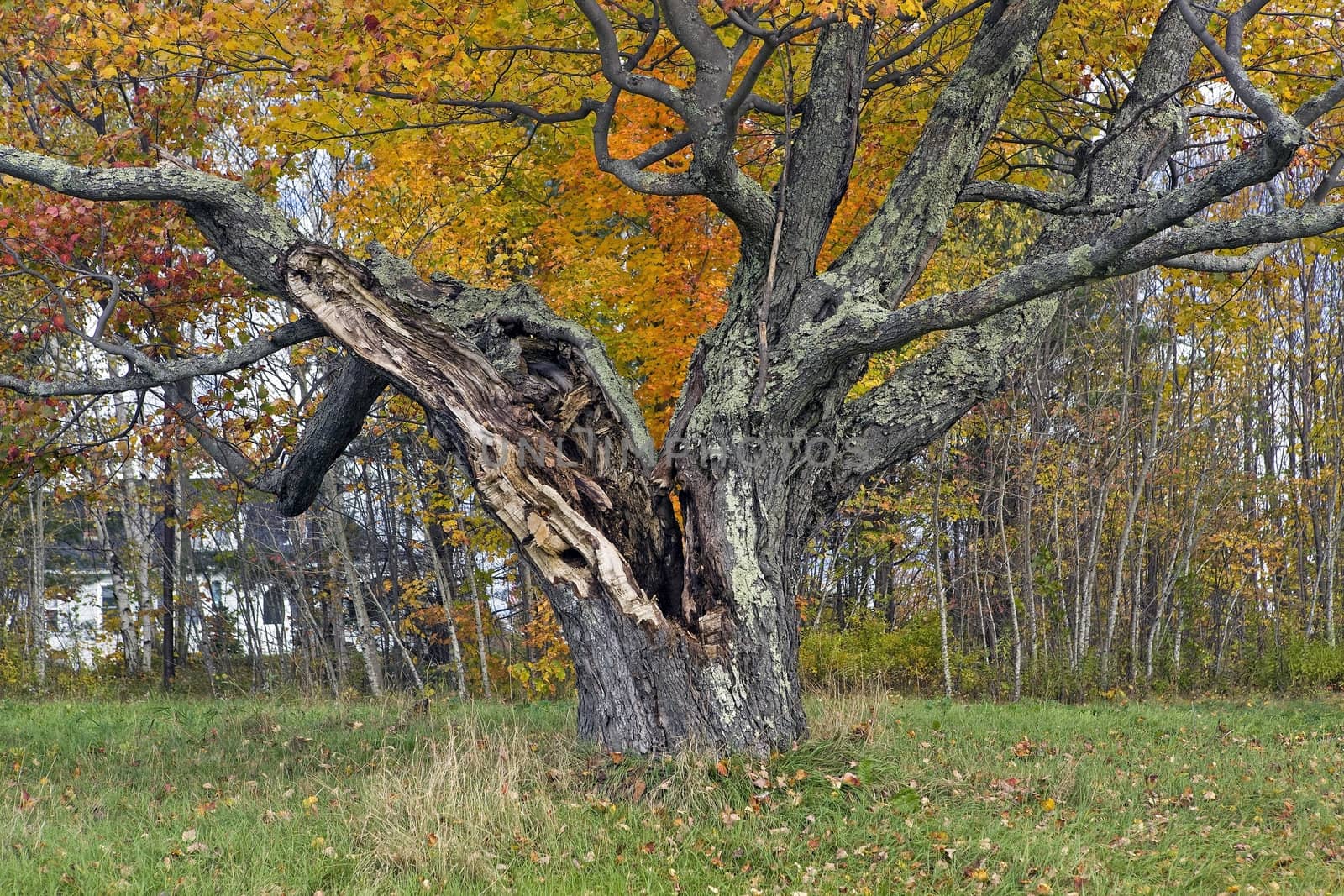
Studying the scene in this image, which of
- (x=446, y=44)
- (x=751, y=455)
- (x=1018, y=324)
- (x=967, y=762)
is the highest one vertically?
(x=446, y=44)

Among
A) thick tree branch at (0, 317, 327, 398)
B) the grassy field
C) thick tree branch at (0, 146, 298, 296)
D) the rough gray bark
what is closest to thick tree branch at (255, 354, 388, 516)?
the rough gray bark

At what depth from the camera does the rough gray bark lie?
19.1 feet

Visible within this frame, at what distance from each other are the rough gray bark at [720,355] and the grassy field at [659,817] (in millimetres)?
586

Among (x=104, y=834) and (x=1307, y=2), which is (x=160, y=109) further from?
(x=1307, y=2)

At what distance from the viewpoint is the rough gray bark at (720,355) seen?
19.1ft

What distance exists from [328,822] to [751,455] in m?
3.03

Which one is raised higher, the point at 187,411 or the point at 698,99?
the point at 698,99

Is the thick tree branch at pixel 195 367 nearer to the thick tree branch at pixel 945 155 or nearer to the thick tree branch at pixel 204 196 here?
the thick tree branch at pixel 204 196

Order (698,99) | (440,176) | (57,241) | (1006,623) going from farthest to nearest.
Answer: (1006,623) → (440,176) → (57,241) → (698,99)

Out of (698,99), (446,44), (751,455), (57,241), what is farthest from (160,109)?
(751,455)

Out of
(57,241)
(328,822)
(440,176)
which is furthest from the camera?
(440,176)

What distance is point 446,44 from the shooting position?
6547 millimetres

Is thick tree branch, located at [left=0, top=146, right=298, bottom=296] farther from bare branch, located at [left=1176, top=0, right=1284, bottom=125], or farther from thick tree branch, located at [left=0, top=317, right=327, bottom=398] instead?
bare branch, located at [left=1176, top=0, right=1284, bottom=125]

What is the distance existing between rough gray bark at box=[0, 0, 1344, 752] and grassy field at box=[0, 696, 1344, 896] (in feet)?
1.92
